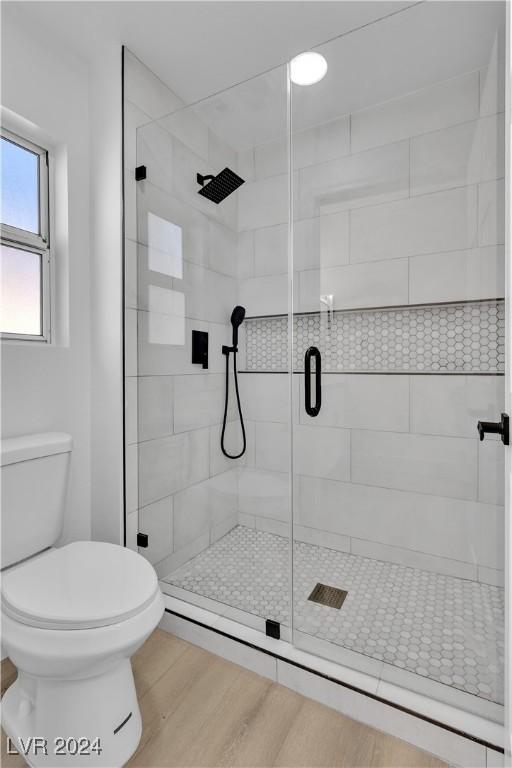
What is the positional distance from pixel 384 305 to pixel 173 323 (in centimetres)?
95

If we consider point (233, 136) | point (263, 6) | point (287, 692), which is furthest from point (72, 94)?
point (287, 692)

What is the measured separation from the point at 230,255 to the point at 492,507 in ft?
4.86

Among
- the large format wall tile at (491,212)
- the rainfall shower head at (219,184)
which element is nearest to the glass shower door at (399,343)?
the large format wall tile at (491,212)

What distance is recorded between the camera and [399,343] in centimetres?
163

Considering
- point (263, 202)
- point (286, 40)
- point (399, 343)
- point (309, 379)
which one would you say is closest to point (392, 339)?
point (399, 343)

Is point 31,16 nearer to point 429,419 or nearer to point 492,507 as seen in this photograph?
point 429,419

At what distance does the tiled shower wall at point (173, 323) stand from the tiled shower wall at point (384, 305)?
6.7 inches

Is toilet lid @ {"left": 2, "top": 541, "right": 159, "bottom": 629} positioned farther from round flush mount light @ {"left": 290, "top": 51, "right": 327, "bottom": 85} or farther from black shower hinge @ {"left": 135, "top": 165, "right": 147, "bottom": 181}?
round flush mount light @ {"left": 290, "top": 51, "right": 327, "bottom": 85}

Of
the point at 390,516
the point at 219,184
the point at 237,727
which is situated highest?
the point at 219,184

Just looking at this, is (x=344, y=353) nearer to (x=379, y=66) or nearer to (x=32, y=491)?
(x=379, y=66)

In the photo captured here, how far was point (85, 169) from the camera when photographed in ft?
5.74

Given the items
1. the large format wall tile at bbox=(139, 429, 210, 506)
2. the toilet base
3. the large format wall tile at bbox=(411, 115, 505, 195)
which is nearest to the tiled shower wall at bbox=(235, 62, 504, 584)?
the large format wall tile at bbox=(411, 115, 505, 195)

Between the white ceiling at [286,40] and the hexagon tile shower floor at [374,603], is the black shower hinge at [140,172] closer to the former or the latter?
the white ceiling at [286,40]

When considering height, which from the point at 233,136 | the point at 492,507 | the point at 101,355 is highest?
the point at 233,136
